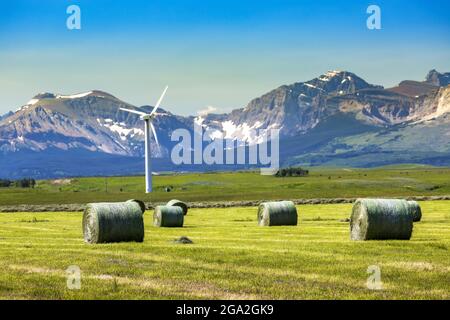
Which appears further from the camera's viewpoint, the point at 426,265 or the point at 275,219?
the point at 275,219

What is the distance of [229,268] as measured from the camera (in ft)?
85.9

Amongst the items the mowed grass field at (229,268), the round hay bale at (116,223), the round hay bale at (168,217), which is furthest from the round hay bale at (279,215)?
the round hay bale at (116,223)

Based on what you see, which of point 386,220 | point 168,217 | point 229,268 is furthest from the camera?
point 168,217

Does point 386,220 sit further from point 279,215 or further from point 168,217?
point 168,217

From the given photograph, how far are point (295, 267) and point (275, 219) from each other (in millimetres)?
29440

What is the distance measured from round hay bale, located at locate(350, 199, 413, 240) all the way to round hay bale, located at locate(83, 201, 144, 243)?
10601 millimetres

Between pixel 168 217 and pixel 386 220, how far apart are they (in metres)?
23.1

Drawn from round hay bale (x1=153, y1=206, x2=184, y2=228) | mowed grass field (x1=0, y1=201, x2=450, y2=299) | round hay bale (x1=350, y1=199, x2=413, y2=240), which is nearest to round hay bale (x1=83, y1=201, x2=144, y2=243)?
mowed grass field (x1=0, y1=201, x2=450, y2=299)

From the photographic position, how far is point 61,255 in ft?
100

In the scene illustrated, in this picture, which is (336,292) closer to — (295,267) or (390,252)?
(295,267)

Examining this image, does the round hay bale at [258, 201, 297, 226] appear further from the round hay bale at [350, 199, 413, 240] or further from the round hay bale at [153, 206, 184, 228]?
the round hay bale at [350, 199, 413, 240]

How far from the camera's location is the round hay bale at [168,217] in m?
55.5

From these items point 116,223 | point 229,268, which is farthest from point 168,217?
point 229,268
